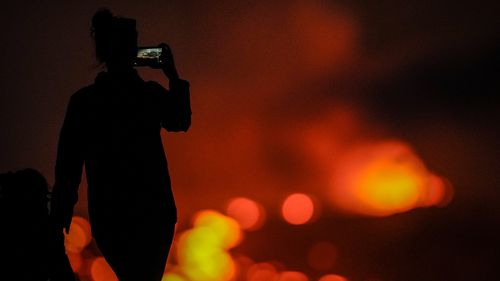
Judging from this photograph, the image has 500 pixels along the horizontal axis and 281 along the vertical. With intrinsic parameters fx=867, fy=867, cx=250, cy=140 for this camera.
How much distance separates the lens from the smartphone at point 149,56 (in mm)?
3607

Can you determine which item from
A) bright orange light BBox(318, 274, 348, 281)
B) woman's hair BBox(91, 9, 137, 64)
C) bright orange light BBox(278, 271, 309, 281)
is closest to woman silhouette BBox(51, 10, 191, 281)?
woman's hair BBox(91, 9, 137, 64)

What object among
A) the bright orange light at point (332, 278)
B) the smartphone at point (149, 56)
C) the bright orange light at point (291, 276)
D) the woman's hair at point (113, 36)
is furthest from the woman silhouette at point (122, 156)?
the bright orange light at point (332, 278)

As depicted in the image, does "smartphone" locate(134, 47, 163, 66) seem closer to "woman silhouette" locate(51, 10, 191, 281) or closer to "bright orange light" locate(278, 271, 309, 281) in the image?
"woman silhouette" locate(51, 10, 191, 281)

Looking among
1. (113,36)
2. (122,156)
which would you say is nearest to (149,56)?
(113,36)

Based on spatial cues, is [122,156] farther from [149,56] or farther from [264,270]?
[264,270]

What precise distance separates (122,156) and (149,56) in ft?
1.94

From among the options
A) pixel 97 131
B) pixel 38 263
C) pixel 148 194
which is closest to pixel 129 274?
pixel 148 194

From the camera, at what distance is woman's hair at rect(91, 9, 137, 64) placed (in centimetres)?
338

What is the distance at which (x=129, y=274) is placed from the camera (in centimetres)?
327

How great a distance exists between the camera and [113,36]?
3395mm

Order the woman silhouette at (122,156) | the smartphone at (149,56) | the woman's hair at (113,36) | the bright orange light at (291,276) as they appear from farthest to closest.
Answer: the bright orange light at (291,276), the smartphone at (149,56), the woman's hair at (113,36), the woman silhouette at (122,156)

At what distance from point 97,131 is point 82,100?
0.47ft

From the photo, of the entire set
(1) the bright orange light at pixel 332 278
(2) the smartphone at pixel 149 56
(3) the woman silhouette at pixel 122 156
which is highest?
(2) the smartphone at pixel 149 56

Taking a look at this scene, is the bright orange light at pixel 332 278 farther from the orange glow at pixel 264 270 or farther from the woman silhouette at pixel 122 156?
→ the woman silhouette at pixel 122 156
